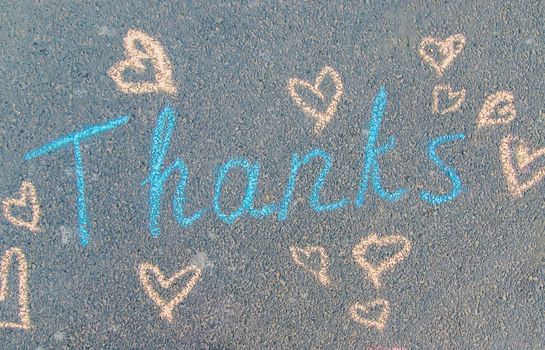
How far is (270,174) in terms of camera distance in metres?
2.63

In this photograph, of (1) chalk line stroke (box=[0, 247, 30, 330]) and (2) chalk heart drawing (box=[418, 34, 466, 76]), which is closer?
(1) chalk line stroke (box=[0, 247, 30, 330])

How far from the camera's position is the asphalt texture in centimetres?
259

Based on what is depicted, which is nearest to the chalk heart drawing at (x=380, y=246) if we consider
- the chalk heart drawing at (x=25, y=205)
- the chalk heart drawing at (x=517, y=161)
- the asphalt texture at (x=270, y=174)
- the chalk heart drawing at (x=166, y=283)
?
the asphalt texture at (x=270, y=174)

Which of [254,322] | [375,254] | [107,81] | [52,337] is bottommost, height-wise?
[52,337]

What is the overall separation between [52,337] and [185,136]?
117 cm

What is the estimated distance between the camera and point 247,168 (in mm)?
2629

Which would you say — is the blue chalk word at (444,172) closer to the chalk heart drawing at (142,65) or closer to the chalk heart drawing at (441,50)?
the chalk heart drawing at (441,50)

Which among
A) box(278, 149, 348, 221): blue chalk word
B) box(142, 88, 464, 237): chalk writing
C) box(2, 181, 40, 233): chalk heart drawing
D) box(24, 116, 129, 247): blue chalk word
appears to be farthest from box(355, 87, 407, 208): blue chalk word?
box(2, 181, 40, 233): chalk heart drawing

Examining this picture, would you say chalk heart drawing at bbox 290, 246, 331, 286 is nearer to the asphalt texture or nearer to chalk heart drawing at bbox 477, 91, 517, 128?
the asphalt texture

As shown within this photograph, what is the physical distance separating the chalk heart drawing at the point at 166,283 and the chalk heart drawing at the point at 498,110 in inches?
63.1

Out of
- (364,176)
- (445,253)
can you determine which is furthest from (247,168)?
(445,253)

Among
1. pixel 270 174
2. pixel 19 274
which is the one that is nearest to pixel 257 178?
pixel 270 174

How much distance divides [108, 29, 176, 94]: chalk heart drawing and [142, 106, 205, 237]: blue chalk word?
0.41 ft

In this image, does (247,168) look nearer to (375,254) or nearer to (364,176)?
(364,176)
